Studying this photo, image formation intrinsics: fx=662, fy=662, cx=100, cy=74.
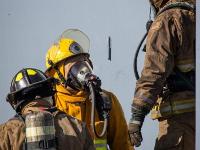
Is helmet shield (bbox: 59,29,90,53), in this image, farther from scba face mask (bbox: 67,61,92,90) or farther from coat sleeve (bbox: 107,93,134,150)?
coat sleeve (bbox: 107,93,134,150)

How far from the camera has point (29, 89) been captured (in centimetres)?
367

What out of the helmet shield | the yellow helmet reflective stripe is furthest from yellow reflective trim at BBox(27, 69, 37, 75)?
the helmet shield

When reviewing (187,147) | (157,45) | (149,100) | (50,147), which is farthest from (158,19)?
(50,147)

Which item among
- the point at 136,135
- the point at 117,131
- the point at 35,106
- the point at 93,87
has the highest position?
the point at 35,106

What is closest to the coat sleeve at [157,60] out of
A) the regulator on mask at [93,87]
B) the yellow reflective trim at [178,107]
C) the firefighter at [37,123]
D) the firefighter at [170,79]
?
the firefighter at [170,79]

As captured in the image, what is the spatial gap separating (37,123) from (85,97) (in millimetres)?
1650

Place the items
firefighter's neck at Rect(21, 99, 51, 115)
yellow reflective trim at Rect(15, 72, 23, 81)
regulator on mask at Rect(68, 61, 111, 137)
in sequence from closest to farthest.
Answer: firefighter's neck at Rect(21, 99, 51, 115) → yellow reflective trim at Rect(15, 72, 23, 81) → regulator on mask at Rect(68, 61, 111, 137)

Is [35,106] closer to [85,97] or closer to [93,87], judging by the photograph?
[93,87]

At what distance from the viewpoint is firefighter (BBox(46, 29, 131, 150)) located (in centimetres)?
474

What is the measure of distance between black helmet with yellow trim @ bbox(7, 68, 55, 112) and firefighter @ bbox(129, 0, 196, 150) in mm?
838

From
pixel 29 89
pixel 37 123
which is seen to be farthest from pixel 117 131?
pixel 37 123

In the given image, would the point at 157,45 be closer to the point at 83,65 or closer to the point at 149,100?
the point at 149,100

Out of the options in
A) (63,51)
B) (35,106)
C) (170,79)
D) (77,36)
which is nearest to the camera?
(35,106)

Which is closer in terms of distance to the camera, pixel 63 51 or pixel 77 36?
pixel 63 51
